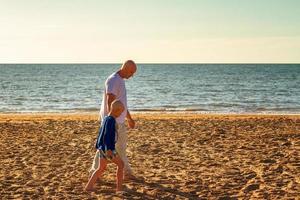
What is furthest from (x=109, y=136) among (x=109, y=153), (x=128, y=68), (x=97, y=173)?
(x=128, y=68)

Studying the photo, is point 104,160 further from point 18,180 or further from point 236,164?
point 236,164

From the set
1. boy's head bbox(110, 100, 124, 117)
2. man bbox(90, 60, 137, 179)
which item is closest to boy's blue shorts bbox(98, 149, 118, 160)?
man bbox(90, 60, 137, 179)

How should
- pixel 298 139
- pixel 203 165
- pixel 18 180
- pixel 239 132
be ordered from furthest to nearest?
1. pixel 239 132
2. pixel 298 139
3. pixel 203 165
4. pixel 18 180

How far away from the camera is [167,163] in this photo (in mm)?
8711

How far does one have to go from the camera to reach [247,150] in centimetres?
1007

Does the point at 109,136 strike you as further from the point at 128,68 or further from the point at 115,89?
the point at 128,68

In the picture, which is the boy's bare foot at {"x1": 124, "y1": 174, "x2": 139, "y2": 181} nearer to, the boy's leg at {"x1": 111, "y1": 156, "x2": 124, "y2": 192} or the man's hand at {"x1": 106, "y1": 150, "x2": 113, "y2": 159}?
the boy's leg at {"x1": 111, "y1": 156, "x2": 124, "y2": 192}

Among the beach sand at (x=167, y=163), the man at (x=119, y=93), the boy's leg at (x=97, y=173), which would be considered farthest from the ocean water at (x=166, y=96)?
the boy's leg at (x=97, y=173)

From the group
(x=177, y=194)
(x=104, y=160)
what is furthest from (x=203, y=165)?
(x=104, y=160)

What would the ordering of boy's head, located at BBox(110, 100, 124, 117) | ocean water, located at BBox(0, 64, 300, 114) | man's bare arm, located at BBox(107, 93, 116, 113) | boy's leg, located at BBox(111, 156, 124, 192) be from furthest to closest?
ocean water, located at BBox(0, 64, 300, 114) < man's bare arm, located at BBox(107, 93, 116, 113) < boy's leg, located at BBox(111, 156, 124, 192) < boy's head, located at BBox(110, 100, 124, 117)

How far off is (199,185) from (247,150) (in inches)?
131

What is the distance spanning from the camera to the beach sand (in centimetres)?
671

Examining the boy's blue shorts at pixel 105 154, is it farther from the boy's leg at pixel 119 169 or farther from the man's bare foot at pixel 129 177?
the man's bare foot at pixel 129 177

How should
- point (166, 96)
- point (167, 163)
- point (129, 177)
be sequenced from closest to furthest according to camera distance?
point (129, 177), point (167, 163), point (166, 96)
